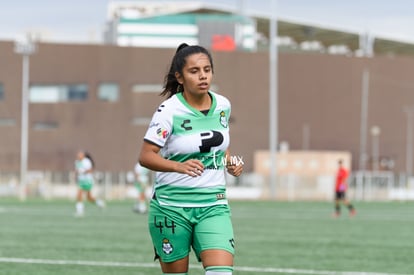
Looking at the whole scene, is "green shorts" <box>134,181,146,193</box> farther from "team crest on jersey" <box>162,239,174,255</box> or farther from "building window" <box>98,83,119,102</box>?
"building window" <box>98,83,119,102</box>

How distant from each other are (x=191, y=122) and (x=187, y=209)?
2.00ft

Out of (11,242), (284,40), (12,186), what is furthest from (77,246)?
(284,40)

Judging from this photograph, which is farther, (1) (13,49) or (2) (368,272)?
(1) (13,49)

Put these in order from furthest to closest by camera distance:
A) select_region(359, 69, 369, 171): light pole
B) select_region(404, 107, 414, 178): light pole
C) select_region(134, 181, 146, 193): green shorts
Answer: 1. select_region(404, 107, 414, 178): light pole
2. select_region(359, 69, 369, 171): light pole
3. select_region(134, 181, 146, 193): green shorts

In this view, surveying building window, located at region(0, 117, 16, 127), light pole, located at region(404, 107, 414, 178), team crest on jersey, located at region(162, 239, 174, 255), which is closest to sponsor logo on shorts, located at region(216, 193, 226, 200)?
team crest on jersey, located at region(162, 239, 174, 255)

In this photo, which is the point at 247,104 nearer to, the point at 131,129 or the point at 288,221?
the point at 131,129

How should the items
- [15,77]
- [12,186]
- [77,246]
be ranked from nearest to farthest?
1. [77,246]
2. [12,186]
3. [15,77]

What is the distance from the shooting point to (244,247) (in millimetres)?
19000

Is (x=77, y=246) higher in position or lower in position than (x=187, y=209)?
lower

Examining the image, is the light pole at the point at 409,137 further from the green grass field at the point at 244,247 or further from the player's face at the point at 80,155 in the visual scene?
the green grass field at the point at 244,247

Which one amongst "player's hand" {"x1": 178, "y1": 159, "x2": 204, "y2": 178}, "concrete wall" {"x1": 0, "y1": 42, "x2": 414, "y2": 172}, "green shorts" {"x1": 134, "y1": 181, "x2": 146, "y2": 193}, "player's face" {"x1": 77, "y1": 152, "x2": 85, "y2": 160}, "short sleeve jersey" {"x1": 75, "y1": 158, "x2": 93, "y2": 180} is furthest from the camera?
"concrete wall" {"x1": 0, "y1": 42, "x2": 414, "y2": 172}

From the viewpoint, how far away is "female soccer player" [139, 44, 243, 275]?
760 centimetres

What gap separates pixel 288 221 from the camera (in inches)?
1203

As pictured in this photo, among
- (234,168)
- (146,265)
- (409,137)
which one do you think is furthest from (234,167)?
(409,137)
